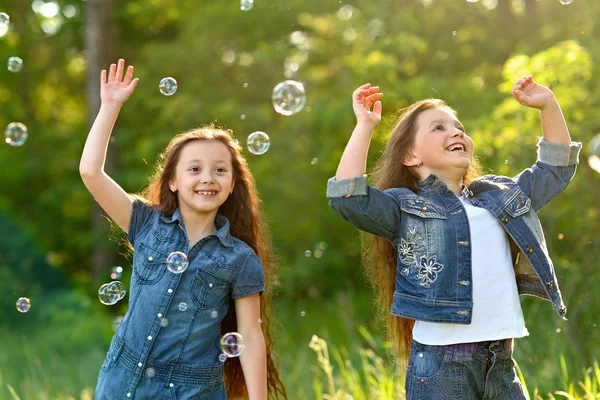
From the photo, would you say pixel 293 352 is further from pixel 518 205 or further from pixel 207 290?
pixel 518 205

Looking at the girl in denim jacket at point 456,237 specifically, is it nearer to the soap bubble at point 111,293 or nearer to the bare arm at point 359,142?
the bare arm at point 359,142

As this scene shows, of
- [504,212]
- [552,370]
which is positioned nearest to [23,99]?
[552,370]

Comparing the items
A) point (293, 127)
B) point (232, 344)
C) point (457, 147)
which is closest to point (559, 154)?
point (457, 147)

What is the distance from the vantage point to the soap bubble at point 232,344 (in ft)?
8.61

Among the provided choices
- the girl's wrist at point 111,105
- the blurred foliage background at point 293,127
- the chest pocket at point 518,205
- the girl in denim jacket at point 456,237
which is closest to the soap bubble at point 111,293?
→ the girl's wrist at point 111,105

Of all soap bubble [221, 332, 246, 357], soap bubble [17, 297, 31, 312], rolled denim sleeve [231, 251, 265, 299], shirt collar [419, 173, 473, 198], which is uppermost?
shirt collar [419, 173, 473, 198]

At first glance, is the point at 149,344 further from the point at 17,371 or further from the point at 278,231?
the point at 17,371

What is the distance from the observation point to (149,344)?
2.60 meters

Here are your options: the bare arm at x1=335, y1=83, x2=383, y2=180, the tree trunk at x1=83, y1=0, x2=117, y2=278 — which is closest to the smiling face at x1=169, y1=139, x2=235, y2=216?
the bare arm at x1=335, y1=83, x2=383, y2=180

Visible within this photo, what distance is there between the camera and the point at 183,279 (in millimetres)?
2656

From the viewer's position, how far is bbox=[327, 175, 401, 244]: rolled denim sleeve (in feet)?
8.10

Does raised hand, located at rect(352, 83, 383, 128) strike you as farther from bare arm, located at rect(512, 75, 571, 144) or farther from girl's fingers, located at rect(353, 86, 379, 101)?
bare arm, located at rect(512, 75, 571, 144)

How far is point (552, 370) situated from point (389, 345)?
139cm

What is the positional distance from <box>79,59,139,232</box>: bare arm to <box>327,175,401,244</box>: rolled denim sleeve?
74 centimetres
